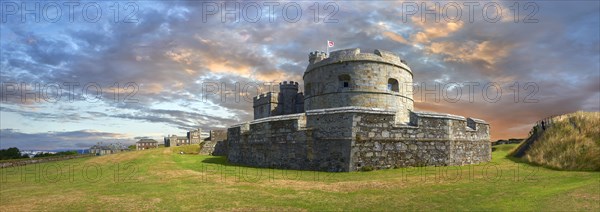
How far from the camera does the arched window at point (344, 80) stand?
79.9ft

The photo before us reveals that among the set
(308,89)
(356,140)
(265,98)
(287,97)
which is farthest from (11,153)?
(356,140)

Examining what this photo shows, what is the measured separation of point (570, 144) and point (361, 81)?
12.6m

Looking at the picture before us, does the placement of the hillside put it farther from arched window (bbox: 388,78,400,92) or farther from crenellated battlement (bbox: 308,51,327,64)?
crenellated battlement (bbox: 308,51,327,64)

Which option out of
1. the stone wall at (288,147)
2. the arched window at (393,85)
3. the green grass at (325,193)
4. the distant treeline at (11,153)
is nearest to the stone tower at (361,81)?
the arched window at (393,85)

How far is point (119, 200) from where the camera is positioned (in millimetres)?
7602

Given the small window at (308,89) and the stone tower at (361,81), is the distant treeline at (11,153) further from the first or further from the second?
the stone tower at (361,81)

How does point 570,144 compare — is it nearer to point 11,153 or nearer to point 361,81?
point 361,81

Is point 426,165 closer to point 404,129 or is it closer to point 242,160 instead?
point 404,129

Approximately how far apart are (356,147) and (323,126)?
1604 millimetres

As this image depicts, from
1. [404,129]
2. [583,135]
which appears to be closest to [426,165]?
[404,129]

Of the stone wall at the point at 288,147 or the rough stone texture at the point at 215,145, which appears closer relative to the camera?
the stone wall at the point at 288,147

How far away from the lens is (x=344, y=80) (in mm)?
24688

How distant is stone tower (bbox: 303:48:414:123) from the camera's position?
23781mm

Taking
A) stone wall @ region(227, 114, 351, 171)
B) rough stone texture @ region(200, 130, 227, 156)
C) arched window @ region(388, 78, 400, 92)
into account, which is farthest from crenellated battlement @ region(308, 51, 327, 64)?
stone wall @ region(227, 114, 351, 171)
